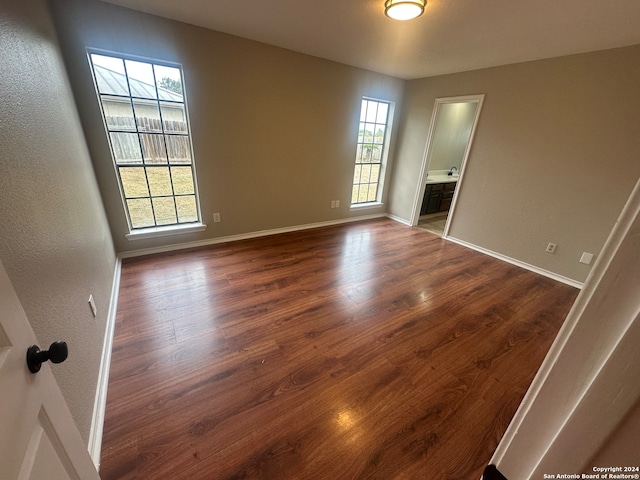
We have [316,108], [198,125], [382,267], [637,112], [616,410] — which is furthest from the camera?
[316,108]

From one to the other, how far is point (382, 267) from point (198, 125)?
273cm

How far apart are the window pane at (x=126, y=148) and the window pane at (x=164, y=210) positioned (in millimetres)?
480

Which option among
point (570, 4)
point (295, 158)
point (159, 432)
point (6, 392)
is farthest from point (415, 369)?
→ point (295, 158)

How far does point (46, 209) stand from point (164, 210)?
2.01 meters

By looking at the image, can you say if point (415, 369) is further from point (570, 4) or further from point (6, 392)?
point (570, 4)

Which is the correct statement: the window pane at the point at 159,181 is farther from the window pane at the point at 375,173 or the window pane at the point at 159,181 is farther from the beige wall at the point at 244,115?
the window pane at the point at 375,173

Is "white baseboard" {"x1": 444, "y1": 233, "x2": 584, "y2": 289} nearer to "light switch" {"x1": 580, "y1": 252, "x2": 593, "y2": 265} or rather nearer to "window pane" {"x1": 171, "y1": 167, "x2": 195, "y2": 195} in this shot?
"light switch" {"x1": 580, "y1": 252, "x2": 593, "y2": 265}

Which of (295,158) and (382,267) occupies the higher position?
(295,158)

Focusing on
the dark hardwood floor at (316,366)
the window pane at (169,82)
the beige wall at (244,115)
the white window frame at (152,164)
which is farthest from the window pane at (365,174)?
the window pane at (169,82)

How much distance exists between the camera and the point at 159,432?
1284 millimetres

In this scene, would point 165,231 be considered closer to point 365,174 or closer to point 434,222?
point 365,174

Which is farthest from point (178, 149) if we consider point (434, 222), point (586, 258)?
point (586, 258)

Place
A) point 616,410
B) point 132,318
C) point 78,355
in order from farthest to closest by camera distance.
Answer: point 132,318 → point 78,355 → point 616,410

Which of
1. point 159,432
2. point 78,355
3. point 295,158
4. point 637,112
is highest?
point 637,112
